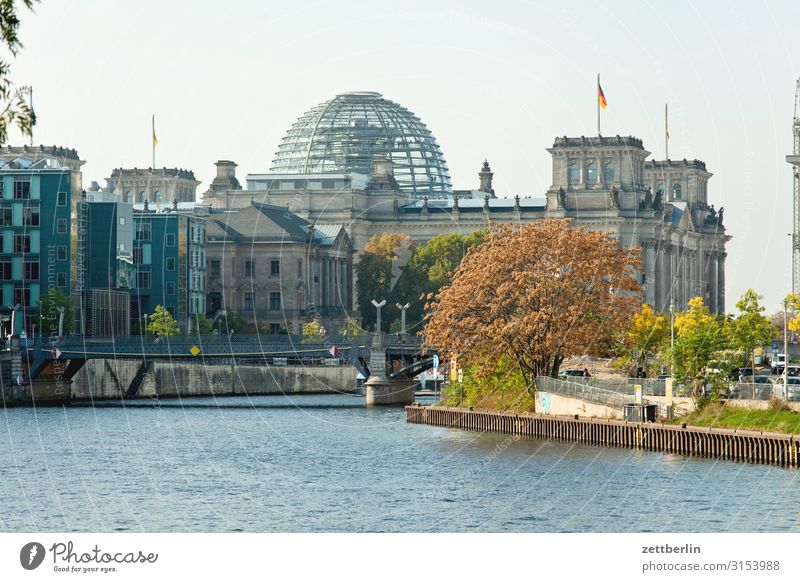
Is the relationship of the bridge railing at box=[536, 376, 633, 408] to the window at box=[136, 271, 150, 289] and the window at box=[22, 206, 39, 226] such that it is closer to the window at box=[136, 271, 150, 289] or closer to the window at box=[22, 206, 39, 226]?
the window at box=[22, 206, 39, 226]

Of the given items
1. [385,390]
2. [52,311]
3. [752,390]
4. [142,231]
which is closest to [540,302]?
[752,390]

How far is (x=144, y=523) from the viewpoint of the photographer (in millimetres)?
69250

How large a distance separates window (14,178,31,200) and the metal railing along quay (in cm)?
5718

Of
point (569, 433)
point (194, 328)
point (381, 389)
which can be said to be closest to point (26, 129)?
point (569, 433)

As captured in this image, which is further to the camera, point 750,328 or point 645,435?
point 750,328

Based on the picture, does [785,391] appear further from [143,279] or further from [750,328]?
[143,279]

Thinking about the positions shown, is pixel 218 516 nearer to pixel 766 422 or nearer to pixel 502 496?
pixel 502 496

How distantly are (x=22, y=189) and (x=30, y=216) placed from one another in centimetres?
210

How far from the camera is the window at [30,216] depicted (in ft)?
543

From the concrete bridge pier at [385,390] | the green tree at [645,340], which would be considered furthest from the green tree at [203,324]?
the green tree at [645,340]

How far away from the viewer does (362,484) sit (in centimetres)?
8225

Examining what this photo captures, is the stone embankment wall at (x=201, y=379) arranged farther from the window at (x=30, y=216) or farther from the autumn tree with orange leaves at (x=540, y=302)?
the autumn tree with orange leaves at (x=540, y=302)

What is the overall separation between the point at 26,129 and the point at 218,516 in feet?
86.8

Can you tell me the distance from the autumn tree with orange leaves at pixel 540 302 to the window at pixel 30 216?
6155 centimetres
